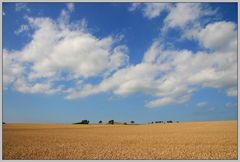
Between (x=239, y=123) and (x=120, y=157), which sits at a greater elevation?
(x=239, y=123)

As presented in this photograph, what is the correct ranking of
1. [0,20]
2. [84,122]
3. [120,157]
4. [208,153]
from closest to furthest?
1. [0,20]
2. [120,157]
3. [208,153]
4. [84,122]

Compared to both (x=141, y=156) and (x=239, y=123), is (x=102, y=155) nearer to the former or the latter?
(x=141, y=156)

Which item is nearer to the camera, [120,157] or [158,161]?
[158,161]

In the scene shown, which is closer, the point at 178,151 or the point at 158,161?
the point at 158,161

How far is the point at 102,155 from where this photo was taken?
21.1m

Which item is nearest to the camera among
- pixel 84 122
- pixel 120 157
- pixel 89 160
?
pixel 89 160

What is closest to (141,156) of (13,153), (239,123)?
(239,123)

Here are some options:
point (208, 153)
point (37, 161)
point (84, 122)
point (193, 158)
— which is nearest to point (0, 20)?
point (37, 161)

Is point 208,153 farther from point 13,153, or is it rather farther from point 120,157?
point 13,153

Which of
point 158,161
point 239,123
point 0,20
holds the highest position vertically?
point 0,20

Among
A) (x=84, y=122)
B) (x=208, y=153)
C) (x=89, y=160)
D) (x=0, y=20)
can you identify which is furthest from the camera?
(x=84, y=122)

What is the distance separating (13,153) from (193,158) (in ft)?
38.9

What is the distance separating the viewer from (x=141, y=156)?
20.7 m

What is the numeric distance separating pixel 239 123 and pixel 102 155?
28.1 ft
